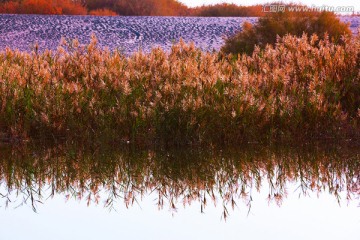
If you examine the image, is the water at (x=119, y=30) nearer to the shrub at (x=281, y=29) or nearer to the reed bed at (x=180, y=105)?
the shrub at (x=281, y=29)

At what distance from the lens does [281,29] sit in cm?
1470

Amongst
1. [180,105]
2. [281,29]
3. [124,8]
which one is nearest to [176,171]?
[180,105]

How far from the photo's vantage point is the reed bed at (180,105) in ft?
28.4

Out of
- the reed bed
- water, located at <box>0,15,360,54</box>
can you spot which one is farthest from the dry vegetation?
the reed bed

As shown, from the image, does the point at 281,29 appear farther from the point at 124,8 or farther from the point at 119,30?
the point at 124,8

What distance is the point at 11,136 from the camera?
879 cm

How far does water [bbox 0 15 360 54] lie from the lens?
1666 centimetres

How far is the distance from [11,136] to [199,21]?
10.9 m

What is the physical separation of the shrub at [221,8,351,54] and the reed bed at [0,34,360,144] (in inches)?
184

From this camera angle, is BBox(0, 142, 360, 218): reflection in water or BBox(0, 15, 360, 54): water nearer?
BBox(0, 142, 360, 218): reflection in water

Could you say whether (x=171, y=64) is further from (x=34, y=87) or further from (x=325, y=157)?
(x=325, y=157)

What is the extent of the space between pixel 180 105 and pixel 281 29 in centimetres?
644

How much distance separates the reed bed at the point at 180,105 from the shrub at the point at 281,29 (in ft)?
15.4

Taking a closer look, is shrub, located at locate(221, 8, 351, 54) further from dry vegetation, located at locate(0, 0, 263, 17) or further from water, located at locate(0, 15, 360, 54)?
dry vegetation, located at locate(0, 0, 263, 17)
